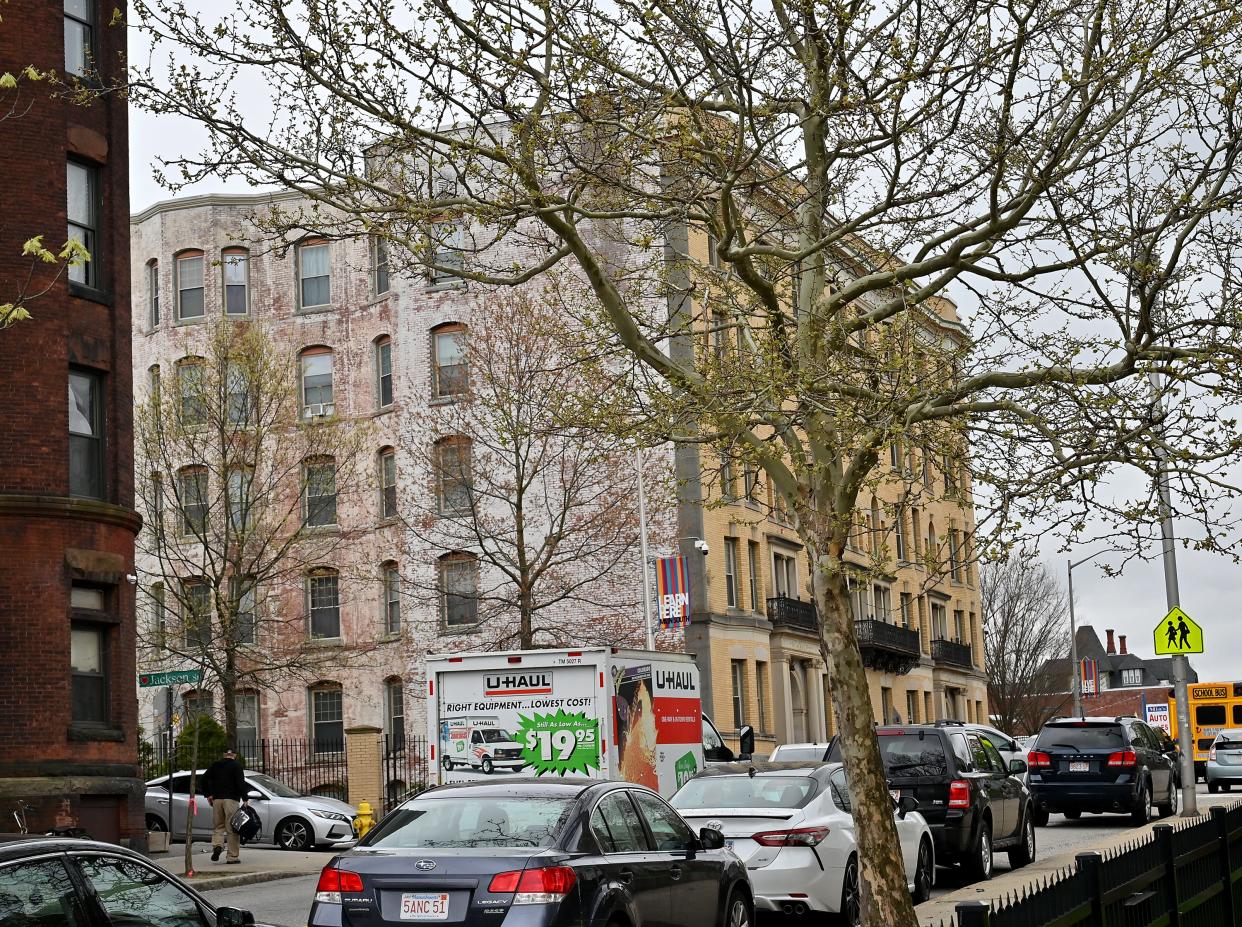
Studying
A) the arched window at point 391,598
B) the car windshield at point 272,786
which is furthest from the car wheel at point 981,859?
the arched window at point 391,598

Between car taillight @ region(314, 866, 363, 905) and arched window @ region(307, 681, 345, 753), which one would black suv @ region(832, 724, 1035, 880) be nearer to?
car taillight @ region(314, 866, 363, 905)

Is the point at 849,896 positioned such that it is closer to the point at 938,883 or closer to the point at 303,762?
the point at 938,883

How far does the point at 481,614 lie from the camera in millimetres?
45844

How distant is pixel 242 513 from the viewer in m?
38.5

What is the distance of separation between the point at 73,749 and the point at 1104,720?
16999mm

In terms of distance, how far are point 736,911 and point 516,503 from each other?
957 inches

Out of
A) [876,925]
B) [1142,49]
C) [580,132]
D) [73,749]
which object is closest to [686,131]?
[580,132]

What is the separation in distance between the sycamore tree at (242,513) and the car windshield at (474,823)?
2490cm

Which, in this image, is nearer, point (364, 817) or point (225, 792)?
point (225, 792)

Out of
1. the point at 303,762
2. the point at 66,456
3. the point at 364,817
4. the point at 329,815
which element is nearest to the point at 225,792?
the point at 364,817

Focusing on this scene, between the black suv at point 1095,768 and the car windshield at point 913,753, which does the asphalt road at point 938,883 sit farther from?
the car windshield at point 913,753

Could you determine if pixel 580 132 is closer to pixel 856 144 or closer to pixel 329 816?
pixel 856 144

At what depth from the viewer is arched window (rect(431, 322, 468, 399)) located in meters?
44.9

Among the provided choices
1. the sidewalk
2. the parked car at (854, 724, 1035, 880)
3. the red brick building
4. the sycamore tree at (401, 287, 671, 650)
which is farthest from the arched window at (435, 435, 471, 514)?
the parked car at (854, 724, 1035, 880)
